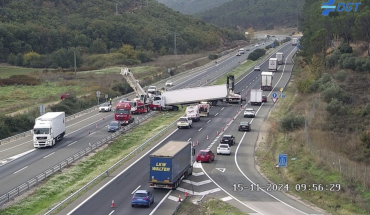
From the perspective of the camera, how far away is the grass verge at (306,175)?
35.5 m

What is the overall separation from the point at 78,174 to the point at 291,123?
23.2 metres

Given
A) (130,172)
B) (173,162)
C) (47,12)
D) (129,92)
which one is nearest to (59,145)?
(130,172)

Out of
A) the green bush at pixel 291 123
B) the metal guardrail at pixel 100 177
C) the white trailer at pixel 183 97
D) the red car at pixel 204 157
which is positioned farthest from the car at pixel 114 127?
the green bush at pixel 291 123

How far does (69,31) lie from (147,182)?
5101 inches

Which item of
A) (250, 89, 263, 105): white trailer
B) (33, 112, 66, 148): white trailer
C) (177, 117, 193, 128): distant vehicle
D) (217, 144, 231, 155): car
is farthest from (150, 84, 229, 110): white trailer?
(217, 144, 231, 155): car

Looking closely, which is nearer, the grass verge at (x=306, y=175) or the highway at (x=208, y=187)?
the highway at (x=208, y=187)

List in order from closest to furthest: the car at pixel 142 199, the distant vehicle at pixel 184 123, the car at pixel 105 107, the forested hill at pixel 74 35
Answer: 1. the car at pixel 142 199
2. the distant vehicle at pixel 184 123
3. the car at pixel 105 107
4. the forested hill at pixel 74 35

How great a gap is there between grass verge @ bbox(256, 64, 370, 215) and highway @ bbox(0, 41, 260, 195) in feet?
58.1

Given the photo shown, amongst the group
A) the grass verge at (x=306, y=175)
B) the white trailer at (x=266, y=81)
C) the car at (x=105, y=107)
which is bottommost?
the grass verge at (x=306, y=175)

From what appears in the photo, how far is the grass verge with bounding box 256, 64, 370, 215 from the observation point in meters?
35.5

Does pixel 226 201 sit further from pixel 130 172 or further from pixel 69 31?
A: pixel 69 31

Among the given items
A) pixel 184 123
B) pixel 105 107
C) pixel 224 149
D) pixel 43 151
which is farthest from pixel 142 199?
pixel 105 107

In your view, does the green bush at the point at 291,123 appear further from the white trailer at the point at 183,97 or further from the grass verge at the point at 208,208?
the grass verge at the point at 208,208

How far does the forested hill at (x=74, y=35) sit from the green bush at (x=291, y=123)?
306 feet
